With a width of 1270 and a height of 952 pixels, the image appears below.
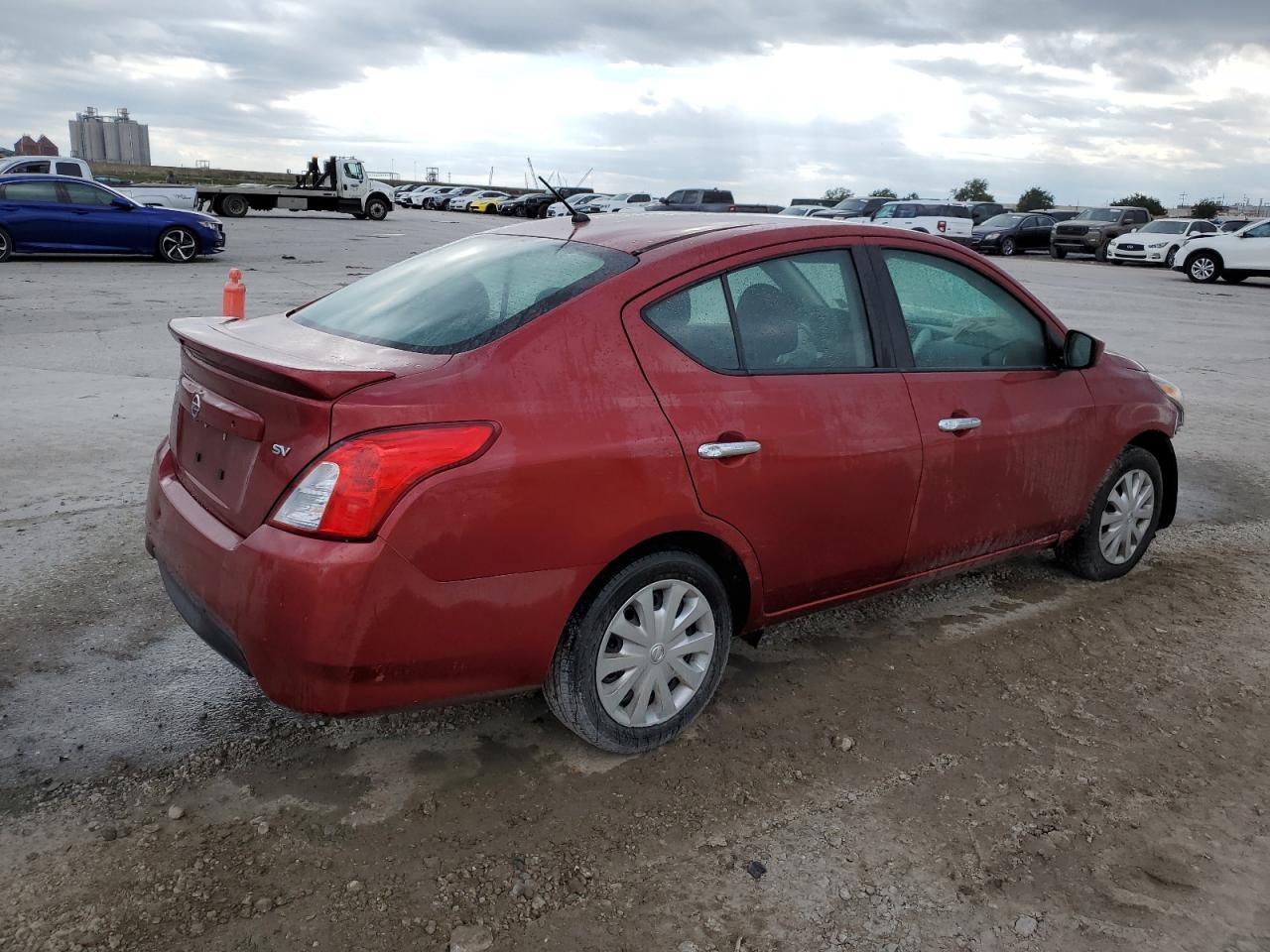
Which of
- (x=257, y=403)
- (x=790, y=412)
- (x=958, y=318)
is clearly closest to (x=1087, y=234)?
(x=958, y=318)

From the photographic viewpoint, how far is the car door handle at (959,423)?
3.86 meters

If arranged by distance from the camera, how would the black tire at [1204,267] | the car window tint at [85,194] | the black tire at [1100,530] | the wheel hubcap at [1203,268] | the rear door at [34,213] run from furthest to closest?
the wheel hubcap at [1203,268] < the black tire at [1204,267] < the car window tint at [85,194] < the rear door at [34,213] < the black tire at [1100,530]

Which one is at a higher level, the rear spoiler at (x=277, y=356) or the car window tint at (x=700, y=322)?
the car window tint at (x=700, y=322)

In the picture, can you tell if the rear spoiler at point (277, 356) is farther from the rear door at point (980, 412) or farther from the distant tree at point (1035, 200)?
the distant tree at point (1035, 200)

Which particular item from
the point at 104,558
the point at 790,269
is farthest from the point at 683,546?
the point at 104,558

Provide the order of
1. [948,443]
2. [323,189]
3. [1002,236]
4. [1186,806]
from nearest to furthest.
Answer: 1. [1186,806]
2. [948,443]
3. [1002,236]
4. [323,189]

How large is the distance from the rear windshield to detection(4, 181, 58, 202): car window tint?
1695cm

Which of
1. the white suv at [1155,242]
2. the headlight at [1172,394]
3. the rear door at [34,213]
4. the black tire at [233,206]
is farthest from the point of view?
the black tire at [233,206]

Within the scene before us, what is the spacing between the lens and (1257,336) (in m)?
14.5

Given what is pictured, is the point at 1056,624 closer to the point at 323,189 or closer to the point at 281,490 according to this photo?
the point at 281,490

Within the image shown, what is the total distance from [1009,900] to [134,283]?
1560cm

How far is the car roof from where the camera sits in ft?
11.6

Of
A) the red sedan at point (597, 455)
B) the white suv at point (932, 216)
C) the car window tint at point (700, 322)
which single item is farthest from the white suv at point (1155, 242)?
the car window tint at point (700, 322)

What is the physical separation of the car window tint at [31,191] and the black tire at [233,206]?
19.6 meters
